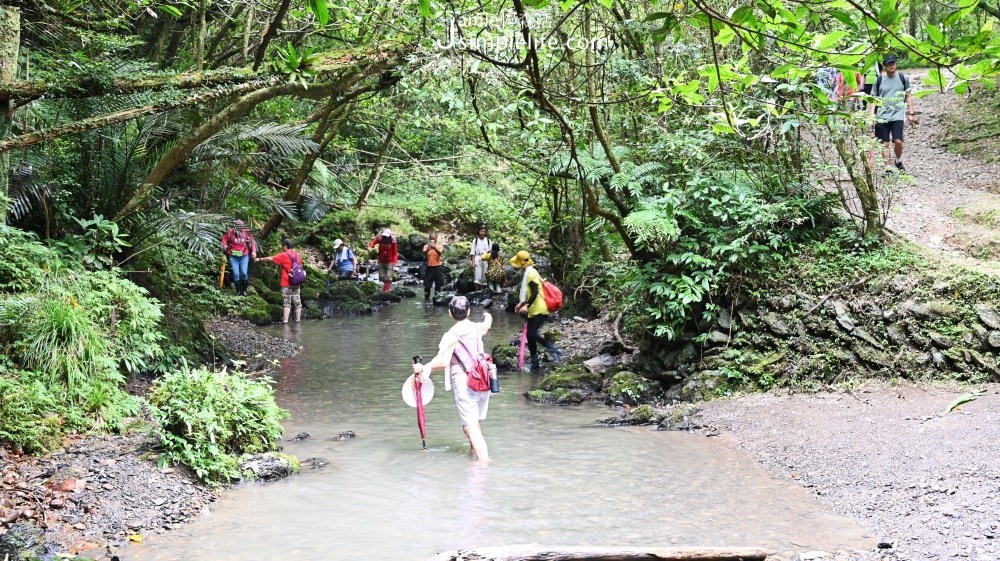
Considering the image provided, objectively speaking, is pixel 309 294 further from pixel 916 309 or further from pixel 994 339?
pixel 994 339

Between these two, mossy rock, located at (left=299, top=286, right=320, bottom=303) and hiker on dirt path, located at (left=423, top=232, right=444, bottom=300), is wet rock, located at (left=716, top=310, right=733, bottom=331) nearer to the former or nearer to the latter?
hiker on dirt path, located at (left=423, top=232, right=444, bottom=300)

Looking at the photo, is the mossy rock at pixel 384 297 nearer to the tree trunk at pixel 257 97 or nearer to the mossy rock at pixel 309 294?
the mossy rock at pixel 309 294

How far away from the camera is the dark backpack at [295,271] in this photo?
16.7 metres

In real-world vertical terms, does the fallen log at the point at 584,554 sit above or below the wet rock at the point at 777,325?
below

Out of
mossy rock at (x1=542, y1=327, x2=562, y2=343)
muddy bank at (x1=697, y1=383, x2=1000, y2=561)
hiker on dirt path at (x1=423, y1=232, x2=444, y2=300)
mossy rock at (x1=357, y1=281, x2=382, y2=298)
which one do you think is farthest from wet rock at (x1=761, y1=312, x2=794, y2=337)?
mossy rock at (x1=357, y1=281, x2=382, y2=298)

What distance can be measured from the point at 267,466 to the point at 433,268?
13888 millimetres

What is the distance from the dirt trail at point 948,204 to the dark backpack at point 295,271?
10998 millimetres

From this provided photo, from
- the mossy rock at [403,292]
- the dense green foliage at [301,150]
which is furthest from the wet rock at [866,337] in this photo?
the mossy rock at [403,292]

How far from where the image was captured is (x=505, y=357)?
43.6 feet

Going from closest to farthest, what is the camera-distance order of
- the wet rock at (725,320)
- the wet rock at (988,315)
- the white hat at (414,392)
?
1. the white hat at (414,392)
2. the wet rock at (988,315)
3. the wet rock at (725,320)

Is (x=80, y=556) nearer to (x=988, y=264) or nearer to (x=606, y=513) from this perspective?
(x=606, y=513)

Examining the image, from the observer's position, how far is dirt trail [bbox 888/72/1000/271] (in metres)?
10.8

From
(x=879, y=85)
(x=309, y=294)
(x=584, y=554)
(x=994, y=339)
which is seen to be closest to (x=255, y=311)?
(x=309, y=294)

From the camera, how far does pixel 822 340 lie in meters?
9.71
